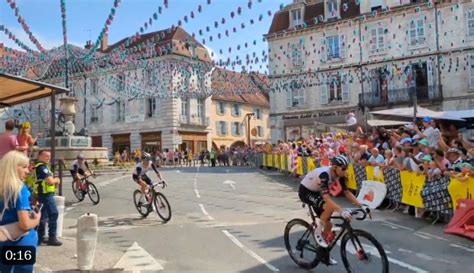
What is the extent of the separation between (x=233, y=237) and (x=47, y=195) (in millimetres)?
3506

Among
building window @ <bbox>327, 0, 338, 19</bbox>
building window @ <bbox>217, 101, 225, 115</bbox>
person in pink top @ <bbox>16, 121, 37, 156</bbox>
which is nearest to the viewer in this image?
person in pink top @ <bbox>16, 121, 37, 156</bbox>

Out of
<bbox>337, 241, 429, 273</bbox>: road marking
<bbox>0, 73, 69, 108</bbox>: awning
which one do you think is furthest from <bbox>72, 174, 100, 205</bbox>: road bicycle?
<bbox>337, 241, 429, 273</bbox>: road marking

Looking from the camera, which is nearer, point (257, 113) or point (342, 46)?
point (342, 46)

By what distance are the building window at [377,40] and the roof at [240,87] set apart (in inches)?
361

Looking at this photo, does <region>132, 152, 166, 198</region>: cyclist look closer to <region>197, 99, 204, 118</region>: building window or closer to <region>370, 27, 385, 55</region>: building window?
<region>370, 27, 385, 55</region>: building window

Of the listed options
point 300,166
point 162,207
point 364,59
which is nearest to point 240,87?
point 364,59

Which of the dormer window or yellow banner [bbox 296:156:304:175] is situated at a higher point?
the dormer window

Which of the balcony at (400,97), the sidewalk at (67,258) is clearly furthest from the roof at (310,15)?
the sidewalk at (67,258)

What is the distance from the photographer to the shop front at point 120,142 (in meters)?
52.1

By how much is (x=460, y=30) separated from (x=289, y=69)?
13437mm

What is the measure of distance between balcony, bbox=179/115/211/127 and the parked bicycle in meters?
38.1

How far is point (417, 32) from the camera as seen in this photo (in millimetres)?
35844

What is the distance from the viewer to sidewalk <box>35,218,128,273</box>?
695 cm

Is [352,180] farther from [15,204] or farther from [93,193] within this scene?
[15,204]
